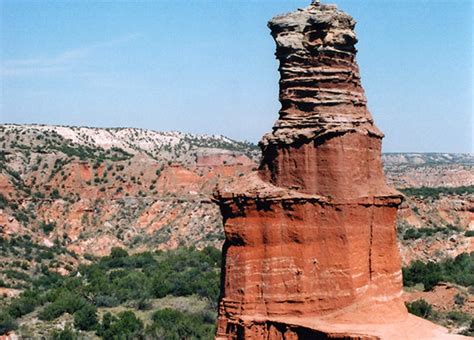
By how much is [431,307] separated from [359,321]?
103 ft

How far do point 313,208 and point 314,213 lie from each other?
0.47 feet

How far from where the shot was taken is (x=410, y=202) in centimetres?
9994

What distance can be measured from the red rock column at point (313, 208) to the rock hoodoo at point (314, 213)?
0.03m

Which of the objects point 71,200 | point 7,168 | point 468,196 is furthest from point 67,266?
point 468,196

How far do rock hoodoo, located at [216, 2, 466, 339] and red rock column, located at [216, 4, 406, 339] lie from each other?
0.03 metres

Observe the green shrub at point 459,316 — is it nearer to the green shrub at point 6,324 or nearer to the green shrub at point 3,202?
the green shrub at point 6,324

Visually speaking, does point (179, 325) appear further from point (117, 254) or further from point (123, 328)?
point (117, 254)

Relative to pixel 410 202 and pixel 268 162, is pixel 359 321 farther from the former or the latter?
pixel 410 202

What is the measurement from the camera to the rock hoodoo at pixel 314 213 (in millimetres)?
19875

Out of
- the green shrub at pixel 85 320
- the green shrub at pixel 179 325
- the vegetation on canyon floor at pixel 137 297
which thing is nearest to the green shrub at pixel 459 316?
the vegetation on canyon floor at pixel 137 297

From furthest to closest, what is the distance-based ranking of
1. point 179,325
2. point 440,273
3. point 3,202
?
point 3,202, point 440,273, point 179,325

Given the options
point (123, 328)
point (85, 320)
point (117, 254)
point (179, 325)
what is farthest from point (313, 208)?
point (117, 254)

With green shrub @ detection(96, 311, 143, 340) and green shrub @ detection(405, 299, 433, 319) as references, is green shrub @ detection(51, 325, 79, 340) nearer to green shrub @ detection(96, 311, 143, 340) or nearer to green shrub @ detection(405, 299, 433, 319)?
green shrub @ detection(96, 311, 143, 340)

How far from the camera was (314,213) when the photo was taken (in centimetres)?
2019
